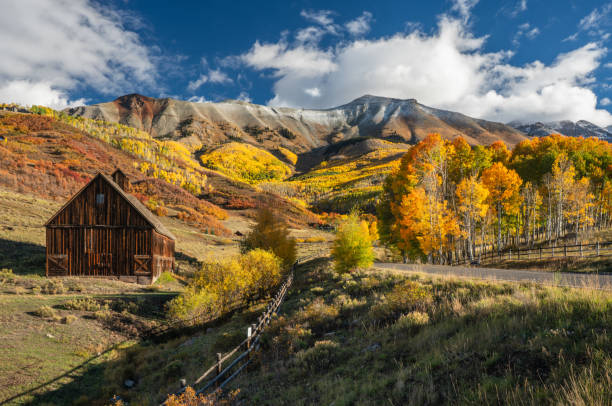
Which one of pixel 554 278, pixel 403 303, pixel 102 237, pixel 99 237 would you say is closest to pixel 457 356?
pixel 403 303

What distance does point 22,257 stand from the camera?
31000mm

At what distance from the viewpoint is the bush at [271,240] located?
38.5m

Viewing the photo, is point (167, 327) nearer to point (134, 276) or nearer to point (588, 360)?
point (134, 276)

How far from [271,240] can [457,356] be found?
109ft

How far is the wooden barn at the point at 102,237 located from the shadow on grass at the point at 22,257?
198cm

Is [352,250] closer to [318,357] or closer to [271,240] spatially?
[271,240]

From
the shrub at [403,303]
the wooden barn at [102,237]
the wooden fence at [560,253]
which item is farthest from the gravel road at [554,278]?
the wooden barn at [102,237]

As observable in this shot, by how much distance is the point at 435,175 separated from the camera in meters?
29.6

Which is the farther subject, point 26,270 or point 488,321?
point 26,270

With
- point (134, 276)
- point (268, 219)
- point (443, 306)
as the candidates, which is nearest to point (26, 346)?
point (134, 276)

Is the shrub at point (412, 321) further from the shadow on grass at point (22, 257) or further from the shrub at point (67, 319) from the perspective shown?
the shadow on grass at point (22, 257)

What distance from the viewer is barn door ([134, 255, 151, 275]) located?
31047 mm

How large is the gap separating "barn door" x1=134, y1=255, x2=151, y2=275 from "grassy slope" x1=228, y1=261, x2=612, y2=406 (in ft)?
78.8

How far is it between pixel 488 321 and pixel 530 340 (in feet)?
5.39
